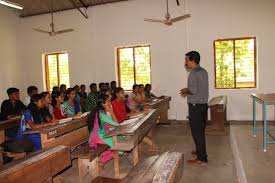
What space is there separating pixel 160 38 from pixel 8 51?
554 centimetres

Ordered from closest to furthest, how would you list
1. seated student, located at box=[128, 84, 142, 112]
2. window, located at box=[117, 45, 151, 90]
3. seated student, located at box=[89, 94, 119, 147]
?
seated student, located at box=[89, 94, 119, 147] → seated student, located at box=[128, 84, 142, 112] → window, located at box=[117, 45, 151, 90]

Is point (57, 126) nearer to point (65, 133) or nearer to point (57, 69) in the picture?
point (65, 133)

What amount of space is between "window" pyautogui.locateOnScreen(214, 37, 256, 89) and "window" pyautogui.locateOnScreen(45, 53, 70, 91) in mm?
5281

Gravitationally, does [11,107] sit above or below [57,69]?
below

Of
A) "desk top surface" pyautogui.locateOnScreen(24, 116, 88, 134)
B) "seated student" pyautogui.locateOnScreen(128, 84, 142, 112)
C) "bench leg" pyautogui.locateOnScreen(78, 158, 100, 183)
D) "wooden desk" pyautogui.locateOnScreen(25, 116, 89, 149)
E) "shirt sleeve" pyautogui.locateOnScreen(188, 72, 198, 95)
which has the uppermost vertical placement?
"shirt sleeve" pyautogui.locateOnScreen(188, 72, 198, 95)

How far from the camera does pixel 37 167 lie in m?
2.12

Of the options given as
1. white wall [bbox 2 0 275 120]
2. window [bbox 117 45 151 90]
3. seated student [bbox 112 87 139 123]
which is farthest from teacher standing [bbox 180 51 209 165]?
window [bbox 117 45 151 90]

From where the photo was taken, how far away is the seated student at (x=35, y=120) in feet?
12.7

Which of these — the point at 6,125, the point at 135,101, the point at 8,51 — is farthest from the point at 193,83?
the point at 8,51

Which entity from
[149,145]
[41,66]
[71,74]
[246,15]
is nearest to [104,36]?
[71,74]

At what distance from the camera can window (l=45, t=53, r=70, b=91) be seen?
10.1m

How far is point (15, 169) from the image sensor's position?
1915 millimetres

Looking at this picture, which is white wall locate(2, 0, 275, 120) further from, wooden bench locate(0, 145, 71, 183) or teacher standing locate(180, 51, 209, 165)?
wooden bench locate(0, 145, 71, 183)

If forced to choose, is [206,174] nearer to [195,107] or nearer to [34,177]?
[195,107]
